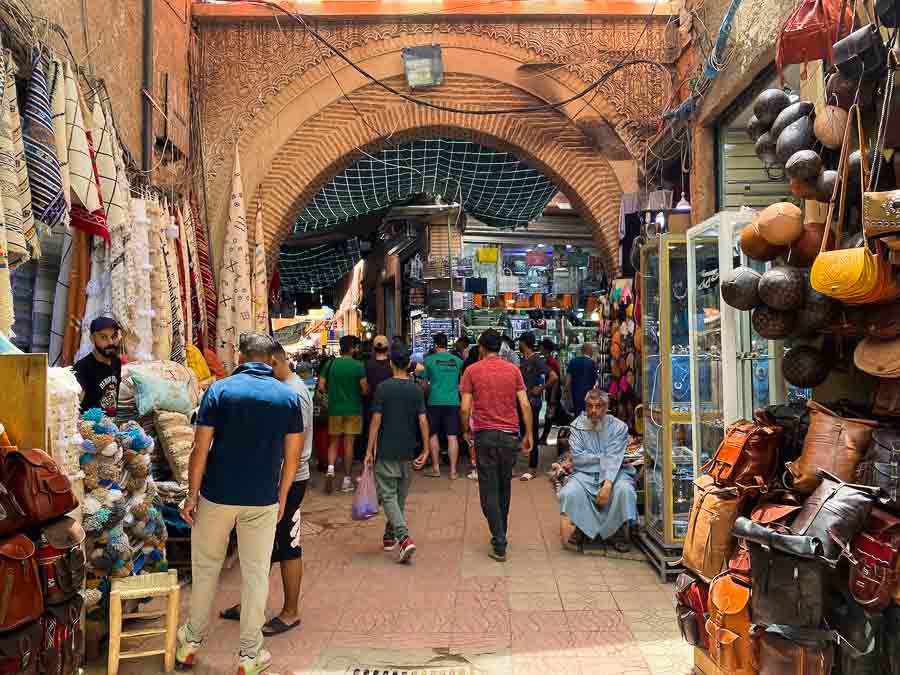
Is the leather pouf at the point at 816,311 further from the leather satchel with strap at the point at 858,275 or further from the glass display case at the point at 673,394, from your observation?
the glass display case at the point at 673,394

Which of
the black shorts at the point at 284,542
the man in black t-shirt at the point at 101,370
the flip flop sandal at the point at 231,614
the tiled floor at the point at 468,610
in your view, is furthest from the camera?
the man in black t-shirt at the point at 101,370

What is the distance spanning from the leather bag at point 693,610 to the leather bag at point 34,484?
2.60m

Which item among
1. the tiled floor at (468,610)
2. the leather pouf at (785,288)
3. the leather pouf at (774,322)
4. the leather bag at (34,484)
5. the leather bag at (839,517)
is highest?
the leather pouf at (785,288)

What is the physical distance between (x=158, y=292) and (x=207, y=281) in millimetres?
2209

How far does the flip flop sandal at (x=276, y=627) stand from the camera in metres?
4.24

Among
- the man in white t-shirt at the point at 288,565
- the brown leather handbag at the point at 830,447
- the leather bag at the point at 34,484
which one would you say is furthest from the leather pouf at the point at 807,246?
the leather bag at the point at 34,484

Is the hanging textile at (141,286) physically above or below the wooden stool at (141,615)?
above

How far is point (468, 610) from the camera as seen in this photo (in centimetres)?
464

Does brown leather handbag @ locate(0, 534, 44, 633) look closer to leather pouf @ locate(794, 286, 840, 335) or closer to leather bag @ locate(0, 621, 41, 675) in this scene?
leather bag @ locate(0, 621, 41, 675)

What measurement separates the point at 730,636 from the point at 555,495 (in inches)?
196

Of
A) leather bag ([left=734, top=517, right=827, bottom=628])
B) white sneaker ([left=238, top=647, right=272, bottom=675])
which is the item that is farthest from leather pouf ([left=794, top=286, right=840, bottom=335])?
white sneaker ([left=238, top=647, right=272, bottom=675])

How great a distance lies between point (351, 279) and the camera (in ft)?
74.1

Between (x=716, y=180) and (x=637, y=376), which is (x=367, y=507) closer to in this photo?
(x=637, y=376)

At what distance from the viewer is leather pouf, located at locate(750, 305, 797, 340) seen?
136 inches
